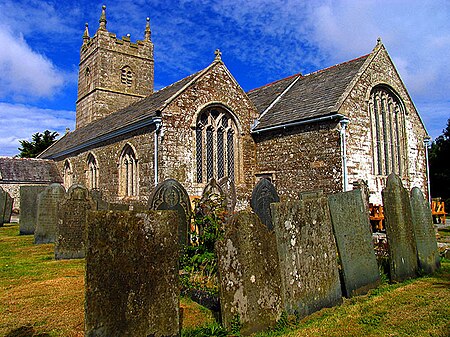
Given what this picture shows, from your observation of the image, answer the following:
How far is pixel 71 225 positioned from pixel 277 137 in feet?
29.9

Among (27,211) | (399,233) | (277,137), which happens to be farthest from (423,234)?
(27,211)

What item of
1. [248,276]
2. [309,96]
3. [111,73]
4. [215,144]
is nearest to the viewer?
[248,276]

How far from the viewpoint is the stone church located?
13.4m

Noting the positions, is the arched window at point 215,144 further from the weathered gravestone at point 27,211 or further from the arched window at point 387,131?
the weathered gravestone at point 27,211

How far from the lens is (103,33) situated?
29531 mm

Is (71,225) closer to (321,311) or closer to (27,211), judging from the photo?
(27,211)

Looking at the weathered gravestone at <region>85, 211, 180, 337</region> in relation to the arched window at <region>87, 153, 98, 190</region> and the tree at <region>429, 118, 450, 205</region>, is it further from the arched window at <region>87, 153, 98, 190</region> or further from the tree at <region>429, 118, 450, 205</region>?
the tree at <region>429, 118, 450, 205</region>

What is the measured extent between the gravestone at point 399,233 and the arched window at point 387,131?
816cm

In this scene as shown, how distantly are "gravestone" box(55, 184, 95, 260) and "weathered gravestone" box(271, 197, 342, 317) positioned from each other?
5.83 metres

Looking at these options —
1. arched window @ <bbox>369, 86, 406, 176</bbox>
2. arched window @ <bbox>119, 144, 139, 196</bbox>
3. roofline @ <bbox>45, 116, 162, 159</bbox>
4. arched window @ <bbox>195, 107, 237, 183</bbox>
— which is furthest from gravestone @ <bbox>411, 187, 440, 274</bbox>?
arched window @ <bbox>119, 144, 139, 196</bbox>

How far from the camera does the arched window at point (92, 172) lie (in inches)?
754

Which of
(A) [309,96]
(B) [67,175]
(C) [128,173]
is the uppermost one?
(A) [309,96]

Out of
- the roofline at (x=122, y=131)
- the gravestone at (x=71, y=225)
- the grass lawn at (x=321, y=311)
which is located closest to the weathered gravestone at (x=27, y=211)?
the roofline at (x=122, y=131)

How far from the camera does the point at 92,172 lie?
64.6 feet
